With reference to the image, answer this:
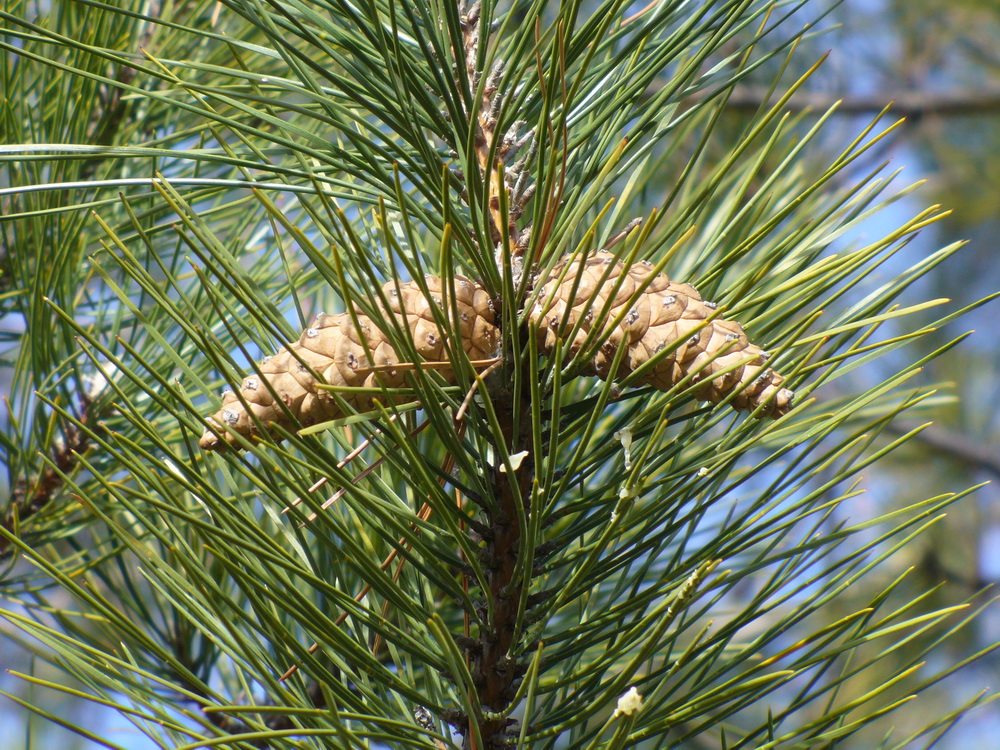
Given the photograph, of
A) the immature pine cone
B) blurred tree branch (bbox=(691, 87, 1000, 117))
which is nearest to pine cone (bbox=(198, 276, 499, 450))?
the immature pine cone

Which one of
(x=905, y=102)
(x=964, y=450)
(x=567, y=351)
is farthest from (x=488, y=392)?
(x=905, y=102)

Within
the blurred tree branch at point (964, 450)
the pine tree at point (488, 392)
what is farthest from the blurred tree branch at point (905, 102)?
the pine tree at point (488, 392)

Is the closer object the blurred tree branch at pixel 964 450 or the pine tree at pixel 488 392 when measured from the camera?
the pine tree at pixel 488 392

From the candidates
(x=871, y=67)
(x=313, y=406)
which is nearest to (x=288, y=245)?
(x=313, y=406)

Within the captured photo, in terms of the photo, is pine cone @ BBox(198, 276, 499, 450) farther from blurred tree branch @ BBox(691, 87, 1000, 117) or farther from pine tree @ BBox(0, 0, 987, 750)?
blurred tree branch @ BBox(691, 87, 1000, 117)

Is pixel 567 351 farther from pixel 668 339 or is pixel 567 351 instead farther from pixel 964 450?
pixel 964 450

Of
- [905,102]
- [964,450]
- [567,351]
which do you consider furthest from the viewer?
[905,102]

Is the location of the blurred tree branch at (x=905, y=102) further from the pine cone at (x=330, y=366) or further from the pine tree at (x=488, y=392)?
the pine cone at (x=330, y=366)
